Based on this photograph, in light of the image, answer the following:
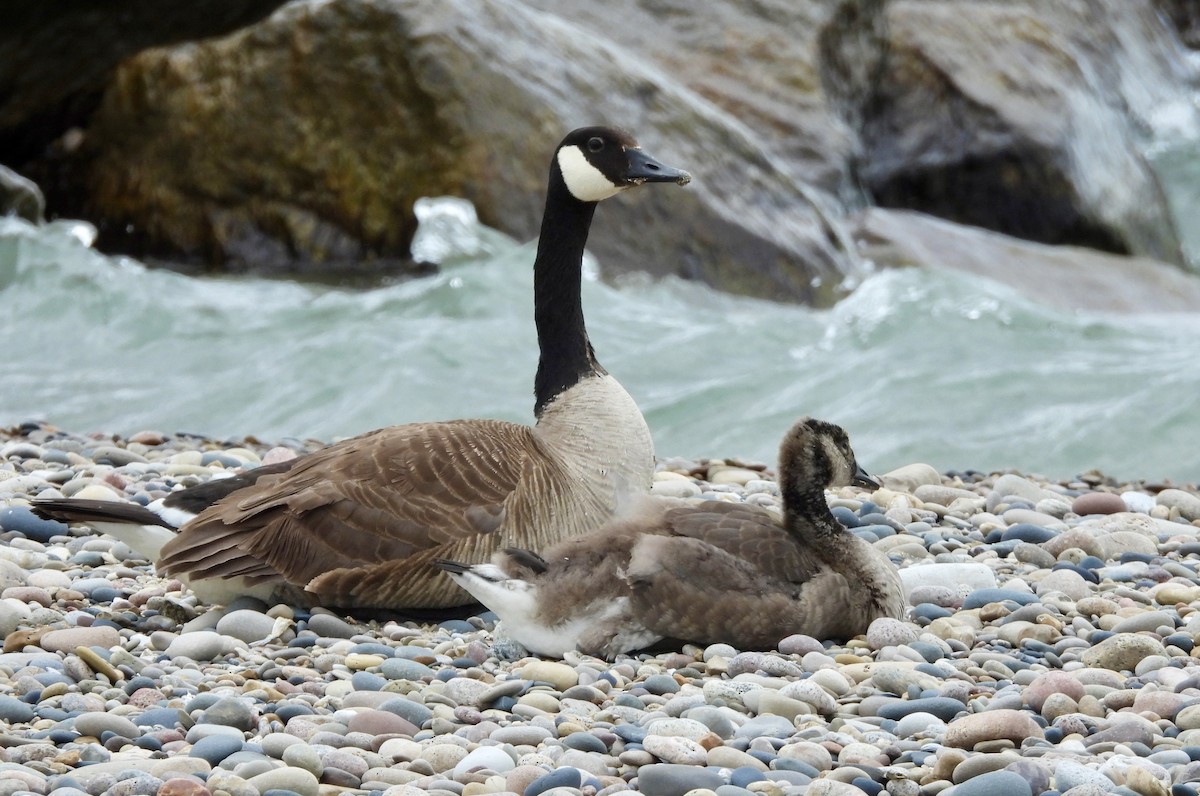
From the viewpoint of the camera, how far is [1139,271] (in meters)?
19.1

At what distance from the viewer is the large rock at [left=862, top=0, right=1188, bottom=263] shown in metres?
20.0

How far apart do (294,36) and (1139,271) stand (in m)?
10.6

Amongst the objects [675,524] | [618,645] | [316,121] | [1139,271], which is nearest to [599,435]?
[675,524]

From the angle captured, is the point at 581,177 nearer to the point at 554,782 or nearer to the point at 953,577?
the point at 953,577

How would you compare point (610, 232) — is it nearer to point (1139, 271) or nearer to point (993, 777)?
point (1139, 271)

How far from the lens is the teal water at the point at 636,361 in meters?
12.7

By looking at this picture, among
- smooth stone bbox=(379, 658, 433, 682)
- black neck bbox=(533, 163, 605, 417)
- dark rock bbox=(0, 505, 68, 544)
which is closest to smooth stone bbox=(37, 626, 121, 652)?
smooth stone bbox=(379, 658, 433, 682)

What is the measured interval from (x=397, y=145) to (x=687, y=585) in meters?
10.4

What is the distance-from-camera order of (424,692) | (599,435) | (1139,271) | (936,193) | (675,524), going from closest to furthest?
(424,692)
(675,524)
(599,435)
(1139,271)
(936,193)

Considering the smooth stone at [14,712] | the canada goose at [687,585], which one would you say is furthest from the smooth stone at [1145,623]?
the smooth stone at [14,712]

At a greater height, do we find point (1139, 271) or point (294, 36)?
point (294, 36)

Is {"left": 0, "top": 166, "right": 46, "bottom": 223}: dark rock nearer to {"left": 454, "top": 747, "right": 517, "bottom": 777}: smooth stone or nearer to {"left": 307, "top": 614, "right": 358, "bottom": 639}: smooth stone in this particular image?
{"left": 307, "top": 614, "right": 358, "bottom": 639}: smooth stone

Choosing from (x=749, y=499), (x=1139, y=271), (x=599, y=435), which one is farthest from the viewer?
(x=1139, y=271)

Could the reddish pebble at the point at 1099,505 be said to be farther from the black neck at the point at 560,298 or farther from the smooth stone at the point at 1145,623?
the black neck at the point at 560,298
